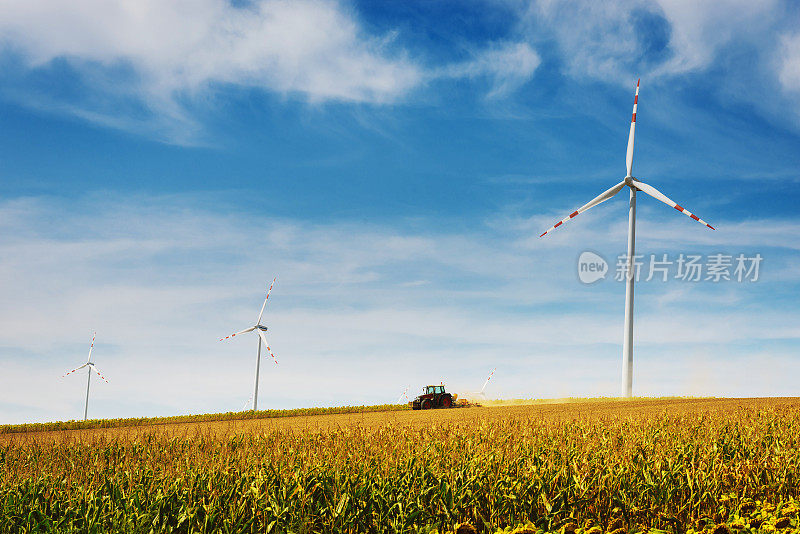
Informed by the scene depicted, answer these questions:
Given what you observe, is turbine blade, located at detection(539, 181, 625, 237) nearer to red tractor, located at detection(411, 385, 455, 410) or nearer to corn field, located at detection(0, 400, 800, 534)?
red tractor, located at detection(411, 385, 455, 410)

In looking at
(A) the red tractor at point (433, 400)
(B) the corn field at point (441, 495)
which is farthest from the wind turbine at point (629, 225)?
(B) the corn field at point (441, 495)

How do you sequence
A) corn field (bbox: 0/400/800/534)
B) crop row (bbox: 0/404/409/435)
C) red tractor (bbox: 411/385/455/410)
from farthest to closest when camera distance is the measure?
red tractor (bbox: 411/385/455/410), crop row (bbox: 0/404/409/435), corn field (bbox: 0/400/800/534)

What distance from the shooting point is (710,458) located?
12.6 m

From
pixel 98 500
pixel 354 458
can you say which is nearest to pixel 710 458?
pixel 354 458

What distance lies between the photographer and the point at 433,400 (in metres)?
45.8

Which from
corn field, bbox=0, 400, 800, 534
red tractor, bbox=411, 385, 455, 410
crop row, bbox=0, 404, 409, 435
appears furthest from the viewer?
red tractor, bbox=411, 385, 455, 410

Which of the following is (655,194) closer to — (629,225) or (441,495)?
(629,225)

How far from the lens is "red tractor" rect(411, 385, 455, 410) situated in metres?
45.6

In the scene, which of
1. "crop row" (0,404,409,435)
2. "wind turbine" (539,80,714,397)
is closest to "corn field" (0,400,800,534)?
"crop row" (0,404,409,435)

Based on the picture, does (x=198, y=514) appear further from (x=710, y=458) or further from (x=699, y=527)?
(x=710, y=458)

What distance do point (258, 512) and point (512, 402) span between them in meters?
49.9

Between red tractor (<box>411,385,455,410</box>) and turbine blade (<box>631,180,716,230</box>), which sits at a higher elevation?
turbine blade (<box>631,180,716,230</box>)

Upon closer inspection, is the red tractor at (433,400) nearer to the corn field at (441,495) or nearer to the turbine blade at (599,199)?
the turbine blade at (599,199)

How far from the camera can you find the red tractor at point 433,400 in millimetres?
45625
